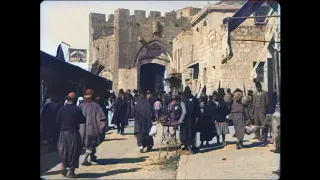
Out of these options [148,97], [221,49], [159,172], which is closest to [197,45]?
[221,49]

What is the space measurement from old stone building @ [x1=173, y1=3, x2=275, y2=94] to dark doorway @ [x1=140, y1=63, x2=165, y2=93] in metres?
0.33

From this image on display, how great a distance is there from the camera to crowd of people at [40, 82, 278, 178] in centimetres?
497

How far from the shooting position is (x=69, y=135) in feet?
16.2

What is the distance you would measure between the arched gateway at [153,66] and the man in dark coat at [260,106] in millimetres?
1259

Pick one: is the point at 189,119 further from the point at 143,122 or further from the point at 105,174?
the point at 105,174

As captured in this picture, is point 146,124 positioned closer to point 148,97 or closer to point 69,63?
point 148,97

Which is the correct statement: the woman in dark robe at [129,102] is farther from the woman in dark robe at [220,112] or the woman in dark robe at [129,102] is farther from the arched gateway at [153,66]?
the woman in dark robe at [220,112]

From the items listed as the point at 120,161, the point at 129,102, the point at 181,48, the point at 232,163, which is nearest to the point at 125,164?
the point at 120,161

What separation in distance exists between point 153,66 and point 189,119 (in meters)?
0.96

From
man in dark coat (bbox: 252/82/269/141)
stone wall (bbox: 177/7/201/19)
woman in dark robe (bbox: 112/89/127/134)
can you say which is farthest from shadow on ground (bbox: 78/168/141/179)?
stone wall (bbox: 177/7/201/19)

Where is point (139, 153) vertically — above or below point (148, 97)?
below

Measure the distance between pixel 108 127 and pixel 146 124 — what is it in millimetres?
524
